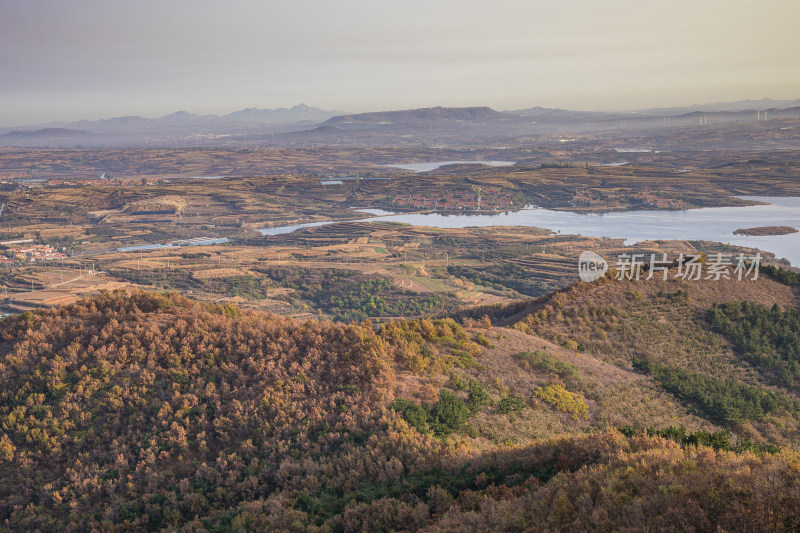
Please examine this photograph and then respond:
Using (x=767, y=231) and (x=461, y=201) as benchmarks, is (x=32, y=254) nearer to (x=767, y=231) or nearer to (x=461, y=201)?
(x=461, y=201)

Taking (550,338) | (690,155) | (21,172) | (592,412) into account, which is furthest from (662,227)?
(21,172)

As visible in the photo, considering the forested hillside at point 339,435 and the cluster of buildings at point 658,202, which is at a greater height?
the forested hillside at point 339,435

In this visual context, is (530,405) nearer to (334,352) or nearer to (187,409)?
(334,352)

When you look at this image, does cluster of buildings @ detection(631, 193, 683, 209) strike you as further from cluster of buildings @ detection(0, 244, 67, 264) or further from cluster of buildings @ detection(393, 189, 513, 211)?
cluster of buildings @ detection(0, 244, 67, 264)

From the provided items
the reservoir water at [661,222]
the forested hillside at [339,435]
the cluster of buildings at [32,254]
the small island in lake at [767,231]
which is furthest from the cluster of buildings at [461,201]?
the forested hillside at [339,435]

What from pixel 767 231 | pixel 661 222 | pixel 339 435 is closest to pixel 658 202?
pixel 661 222

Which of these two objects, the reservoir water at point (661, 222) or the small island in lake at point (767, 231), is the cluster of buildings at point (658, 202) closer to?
the reservoir water at point (661, 222)
